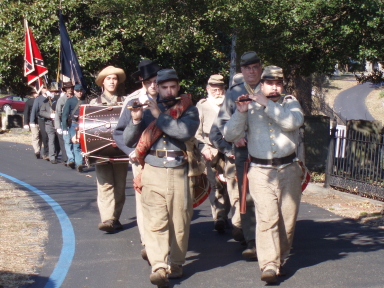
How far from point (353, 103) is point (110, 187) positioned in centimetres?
4156

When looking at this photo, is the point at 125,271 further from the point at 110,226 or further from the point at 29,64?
the point at 29,64

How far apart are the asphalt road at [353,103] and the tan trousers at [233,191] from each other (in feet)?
98.5

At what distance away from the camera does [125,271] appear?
20.2 feet

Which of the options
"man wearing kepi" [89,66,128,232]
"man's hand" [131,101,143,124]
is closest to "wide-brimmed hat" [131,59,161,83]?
"man's hand" [131,101,143,124]

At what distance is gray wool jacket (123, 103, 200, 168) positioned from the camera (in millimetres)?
5566

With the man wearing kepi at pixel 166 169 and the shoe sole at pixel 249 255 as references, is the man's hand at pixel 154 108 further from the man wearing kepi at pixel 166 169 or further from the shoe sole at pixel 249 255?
the shoe sole at pixel 249 255

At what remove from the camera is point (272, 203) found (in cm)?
562

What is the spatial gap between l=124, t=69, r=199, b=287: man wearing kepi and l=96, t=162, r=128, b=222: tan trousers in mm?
2067

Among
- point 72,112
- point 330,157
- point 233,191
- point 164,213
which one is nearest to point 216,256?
point 233,191

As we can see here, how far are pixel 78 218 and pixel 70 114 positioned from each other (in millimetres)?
4540

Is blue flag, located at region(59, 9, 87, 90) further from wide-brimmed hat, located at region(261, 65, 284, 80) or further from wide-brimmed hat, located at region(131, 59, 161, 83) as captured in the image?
wide-brimmed hat, located at region(261, 65, 284, 80)

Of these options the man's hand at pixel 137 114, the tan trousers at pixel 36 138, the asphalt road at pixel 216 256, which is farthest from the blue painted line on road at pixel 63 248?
the tan trousers at pixel 36 138

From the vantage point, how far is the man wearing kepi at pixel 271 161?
5566mm

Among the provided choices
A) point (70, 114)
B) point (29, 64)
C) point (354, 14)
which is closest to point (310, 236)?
point (354, 14)
